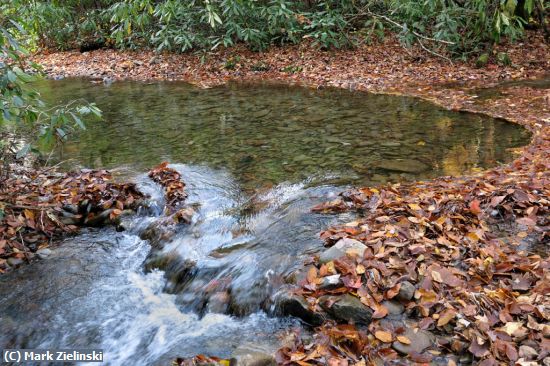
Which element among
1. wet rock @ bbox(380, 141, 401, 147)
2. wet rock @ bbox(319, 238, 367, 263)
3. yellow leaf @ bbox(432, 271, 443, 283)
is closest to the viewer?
yellow leaf @ bbox(432, 271, 443, 283)

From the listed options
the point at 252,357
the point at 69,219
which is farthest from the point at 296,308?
the point at 69,219

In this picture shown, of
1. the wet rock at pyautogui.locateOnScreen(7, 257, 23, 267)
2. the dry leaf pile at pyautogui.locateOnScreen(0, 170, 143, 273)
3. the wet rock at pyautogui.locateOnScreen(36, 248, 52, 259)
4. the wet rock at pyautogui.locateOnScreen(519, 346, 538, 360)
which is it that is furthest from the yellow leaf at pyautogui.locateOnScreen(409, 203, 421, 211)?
the wet rock at pyautogui.locateOnScreen(7, 257, 23, 267)

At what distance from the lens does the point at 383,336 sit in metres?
2.71

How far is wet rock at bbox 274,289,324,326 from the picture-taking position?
9.73 feet

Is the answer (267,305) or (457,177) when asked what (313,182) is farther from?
(267,305)

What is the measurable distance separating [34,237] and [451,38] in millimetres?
9568

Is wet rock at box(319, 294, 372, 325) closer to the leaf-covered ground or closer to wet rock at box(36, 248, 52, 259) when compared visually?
the leaf-covered ground

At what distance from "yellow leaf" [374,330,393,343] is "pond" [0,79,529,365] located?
56cm

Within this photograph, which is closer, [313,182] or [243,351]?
[243,351]

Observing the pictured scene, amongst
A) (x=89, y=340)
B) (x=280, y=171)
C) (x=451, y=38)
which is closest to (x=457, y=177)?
(x=280, y=171)

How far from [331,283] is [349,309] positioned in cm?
25

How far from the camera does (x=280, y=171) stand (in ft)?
18.6

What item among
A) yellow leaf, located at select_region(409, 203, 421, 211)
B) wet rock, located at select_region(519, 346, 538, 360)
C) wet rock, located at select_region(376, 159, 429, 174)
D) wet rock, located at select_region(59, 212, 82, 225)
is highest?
yellow leaf, located at select_region(409, 203, 421, 211)

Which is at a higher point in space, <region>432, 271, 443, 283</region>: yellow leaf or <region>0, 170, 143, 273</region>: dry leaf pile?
<region>432, 271, 443, 283</region>: yellow leaf
